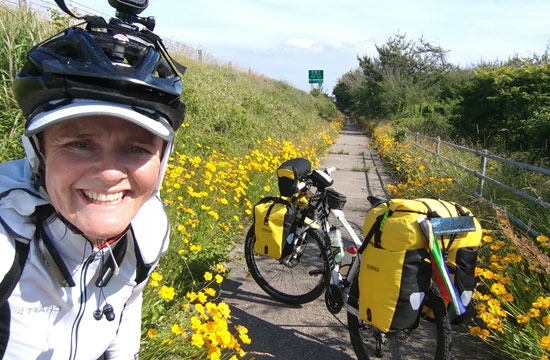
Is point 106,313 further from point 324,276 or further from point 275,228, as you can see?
point 324,276

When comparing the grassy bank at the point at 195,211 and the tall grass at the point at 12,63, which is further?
the tall grass at the point at 12,63

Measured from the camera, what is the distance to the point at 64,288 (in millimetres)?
1014

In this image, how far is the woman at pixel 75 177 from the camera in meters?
0.89

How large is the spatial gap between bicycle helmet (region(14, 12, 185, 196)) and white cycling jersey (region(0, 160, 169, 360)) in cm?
10

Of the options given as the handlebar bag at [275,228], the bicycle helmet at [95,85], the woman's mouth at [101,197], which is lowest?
the handlebar bag at [275,228]

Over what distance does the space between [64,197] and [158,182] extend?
0.26 metres

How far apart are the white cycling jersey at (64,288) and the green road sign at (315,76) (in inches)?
1381

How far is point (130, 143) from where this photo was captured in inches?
38.5

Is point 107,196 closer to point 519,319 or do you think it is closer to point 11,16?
point 519,319

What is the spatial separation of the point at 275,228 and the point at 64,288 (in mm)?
2322

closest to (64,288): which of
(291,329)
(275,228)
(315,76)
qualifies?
(275,228)

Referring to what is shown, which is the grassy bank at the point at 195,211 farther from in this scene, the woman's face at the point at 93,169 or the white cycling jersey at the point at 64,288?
the woman's face at the point at 93,169

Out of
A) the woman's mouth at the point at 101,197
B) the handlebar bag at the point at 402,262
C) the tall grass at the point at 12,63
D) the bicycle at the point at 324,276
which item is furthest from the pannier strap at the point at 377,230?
the tall grass at the point at 12,63

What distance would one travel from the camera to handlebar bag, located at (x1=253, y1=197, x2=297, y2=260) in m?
3.25
